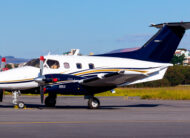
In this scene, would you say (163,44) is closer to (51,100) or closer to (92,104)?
(92,104)

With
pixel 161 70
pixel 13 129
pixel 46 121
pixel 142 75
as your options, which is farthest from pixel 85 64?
pixel 13 129

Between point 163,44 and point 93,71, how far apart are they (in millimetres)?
4911

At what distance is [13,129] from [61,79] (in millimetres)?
8746

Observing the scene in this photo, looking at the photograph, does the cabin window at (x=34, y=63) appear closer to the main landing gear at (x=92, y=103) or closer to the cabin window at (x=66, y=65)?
the cabin window at (x=66, y=65)

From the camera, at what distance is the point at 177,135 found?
11992 millimetres

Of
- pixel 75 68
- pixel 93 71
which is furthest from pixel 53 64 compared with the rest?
Result: pixel 93 71

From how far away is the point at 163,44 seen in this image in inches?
978

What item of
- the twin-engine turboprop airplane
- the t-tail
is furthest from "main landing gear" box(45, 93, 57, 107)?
the t-tail

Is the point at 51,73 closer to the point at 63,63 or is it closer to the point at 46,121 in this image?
the point at 63,63

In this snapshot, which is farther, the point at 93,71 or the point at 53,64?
the point at 93,71

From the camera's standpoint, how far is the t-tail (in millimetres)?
24631

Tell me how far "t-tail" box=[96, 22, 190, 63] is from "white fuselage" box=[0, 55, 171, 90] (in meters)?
0.47

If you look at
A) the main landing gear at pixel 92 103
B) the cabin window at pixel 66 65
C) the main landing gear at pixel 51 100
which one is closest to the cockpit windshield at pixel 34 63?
the cabin window at pixel 66 65

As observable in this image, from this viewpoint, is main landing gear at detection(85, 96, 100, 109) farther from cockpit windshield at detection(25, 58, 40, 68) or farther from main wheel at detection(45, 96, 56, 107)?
cockpit windshield at detection(25, 58, 40, 68)
